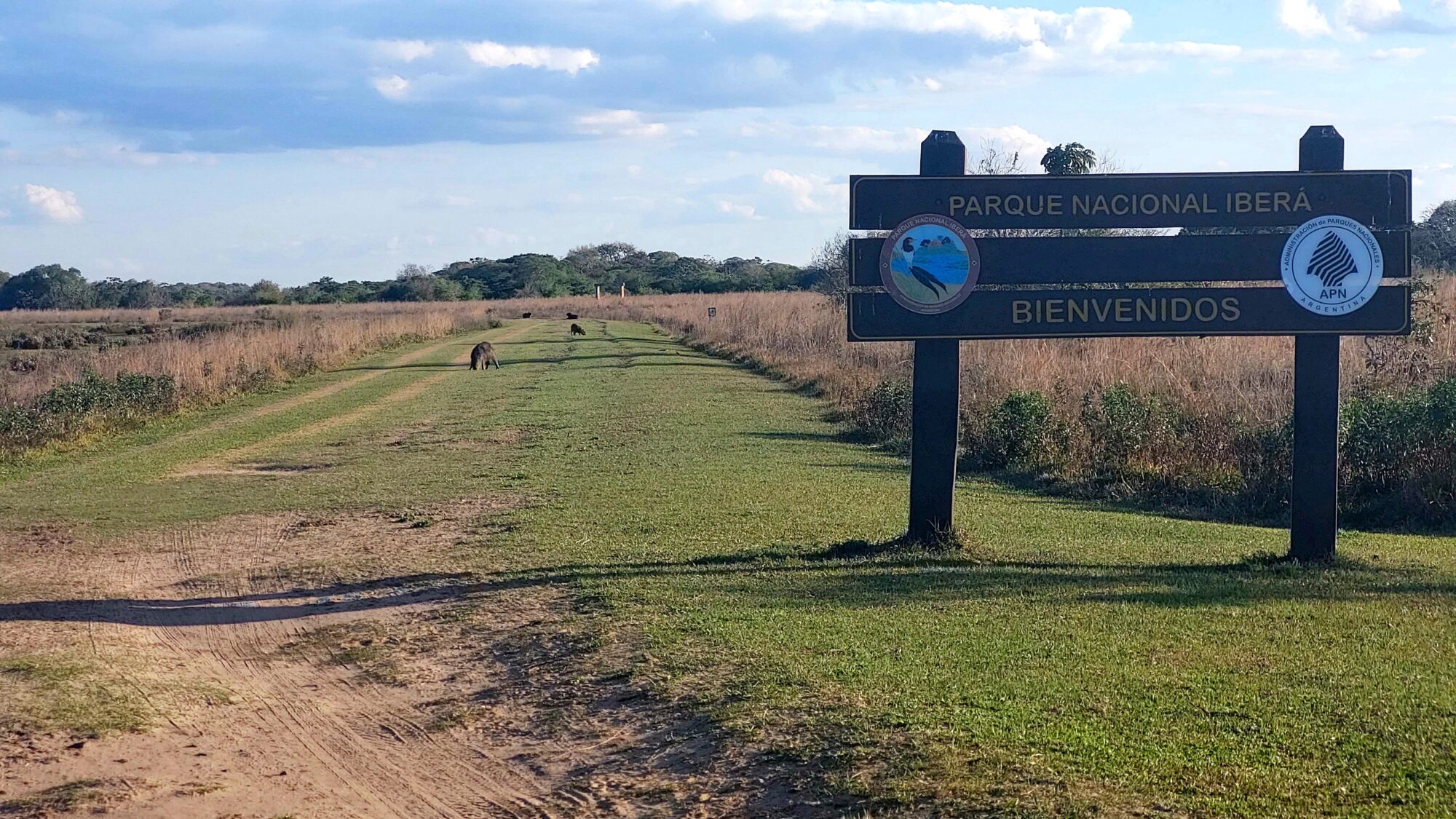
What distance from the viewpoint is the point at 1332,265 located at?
8586 mm

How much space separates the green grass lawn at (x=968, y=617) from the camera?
4.67 metres

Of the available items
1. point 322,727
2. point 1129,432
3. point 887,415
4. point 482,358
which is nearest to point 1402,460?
point 1129,432

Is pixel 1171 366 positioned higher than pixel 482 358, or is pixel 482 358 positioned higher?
pixel 1171 366

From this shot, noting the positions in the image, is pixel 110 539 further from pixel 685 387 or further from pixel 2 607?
pixel 685 387

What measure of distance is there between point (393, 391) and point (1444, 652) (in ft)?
75.9

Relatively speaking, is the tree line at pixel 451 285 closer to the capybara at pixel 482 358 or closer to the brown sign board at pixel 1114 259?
the capybara at pixel 482 358

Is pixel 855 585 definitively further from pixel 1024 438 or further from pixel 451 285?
pixel 451 285

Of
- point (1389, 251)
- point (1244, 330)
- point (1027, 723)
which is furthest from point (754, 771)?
point (1389, 251)

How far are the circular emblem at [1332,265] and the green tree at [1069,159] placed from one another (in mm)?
18406

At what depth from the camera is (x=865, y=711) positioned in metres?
5.41

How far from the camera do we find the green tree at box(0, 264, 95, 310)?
98188 mm

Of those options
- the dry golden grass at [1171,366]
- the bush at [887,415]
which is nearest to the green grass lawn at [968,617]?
the bush at [887,415]

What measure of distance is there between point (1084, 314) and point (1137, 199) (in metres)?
0.82

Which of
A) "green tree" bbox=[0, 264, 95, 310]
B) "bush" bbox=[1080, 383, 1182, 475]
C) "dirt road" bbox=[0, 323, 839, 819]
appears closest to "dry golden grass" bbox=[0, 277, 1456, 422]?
"bush" bbox=[1080, 383, 1182, 475]
